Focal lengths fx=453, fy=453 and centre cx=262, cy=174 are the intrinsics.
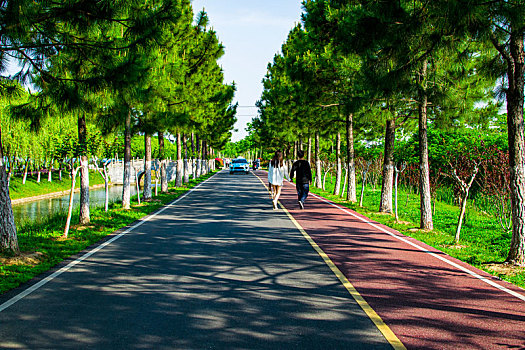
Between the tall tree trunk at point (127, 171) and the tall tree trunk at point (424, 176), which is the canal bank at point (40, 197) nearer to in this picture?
the tall tree trunk at point (127, 171)

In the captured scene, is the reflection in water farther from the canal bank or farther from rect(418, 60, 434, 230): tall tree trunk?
rect(418, 60, 434, 230): tall tree trunk

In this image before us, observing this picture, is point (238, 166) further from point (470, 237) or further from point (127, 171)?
point (470, 237)

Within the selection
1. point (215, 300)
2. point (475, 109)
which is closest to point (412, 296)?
point (215, 300)

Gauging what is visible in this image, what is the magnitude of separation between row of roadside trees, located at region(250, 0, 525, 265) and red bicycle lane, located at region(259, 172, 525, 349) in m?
1.66

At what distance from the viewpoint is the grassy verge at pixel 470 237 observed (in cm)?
787

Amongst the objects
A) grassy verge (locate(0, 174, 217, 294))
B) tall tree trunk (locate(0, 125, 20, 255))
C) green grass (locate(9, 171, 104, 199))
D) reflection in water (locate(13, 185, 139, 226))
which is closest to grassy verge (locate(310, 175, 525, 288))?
grassy verge (locate(0, 174, 217, 294))

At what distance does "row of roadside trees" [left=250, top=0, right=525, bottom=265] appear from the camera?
25.6 ft

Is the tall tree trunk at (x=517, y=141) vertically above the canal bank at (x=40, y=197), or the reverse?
the tall tree trunk at (x=517, y=141)

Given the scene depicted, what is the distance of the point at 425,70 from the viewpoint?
12695mm

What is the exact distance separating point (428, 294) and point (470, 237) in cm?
829

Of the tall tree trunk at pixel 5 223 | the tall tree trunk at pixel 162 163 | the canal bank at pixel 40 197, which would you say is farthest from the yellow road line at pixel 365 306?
the canal bank at pixel 40 197

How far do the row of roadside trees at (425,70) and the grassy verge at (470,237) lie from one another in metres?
0.51

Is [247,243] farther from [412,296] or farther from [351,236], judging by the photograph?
[412,296]

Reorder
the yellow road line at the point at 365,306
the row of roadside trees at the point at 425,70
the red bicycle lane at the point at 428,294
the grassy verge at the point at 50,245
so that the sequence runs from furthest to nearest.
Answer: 1. the row of roadside trees at the point at 425,70
2. the grassy verge at the point at 50,245
3. the red bicycle lane at the point at 428,294
4. the yellow road line at the point at 365,306
